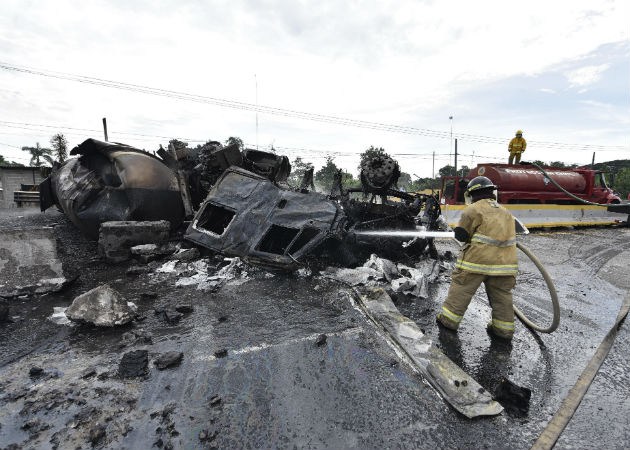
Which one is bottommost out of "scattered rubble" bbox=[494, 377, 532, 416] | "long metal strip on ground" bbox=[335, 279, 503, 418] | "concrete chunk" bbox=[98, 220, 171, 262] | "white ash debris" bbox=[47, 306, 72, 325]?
"scattered rubble" bbox=[494, 377, 532, 416]

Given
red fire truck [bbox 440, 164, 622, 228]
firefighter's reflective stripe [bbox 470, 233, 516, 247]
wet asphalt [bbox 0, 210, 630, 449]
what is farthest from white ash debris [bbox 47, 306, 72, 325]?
red fire truck [bbox 440, 164, 622, 228]

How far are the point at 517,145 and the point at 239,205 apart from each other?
10669 millimetres

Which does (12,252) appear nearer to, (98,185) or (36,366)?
(98,185)

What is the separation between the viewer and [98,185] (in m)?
5.15

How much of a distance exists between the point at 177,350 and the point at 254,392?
826 millimetres

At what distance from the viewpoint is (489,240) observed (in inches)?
107

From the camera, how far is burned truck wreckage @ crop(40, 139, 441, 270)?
14.5 ft

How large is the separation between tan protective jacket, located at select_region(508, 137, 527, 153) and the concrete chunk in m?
11.7

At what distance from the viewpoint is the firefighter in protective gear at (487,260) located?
272 centimetres

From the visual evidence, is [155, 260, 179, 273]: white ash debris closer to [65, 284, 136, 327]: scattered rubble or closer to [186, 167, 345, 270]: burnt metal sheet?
[186, 167, 345, 270]: burnt metal sheet

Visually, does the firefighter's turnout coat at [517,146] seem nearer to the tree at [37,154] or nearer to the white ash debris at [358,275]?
the white ash debris at [358,275]

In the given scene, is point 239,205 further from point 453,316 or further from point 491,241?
point 491,241

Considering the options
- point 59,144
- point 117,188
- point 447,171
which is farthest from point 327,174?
point 117,188

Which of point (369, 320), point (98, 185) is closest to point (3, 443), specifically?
point (369, 320)
